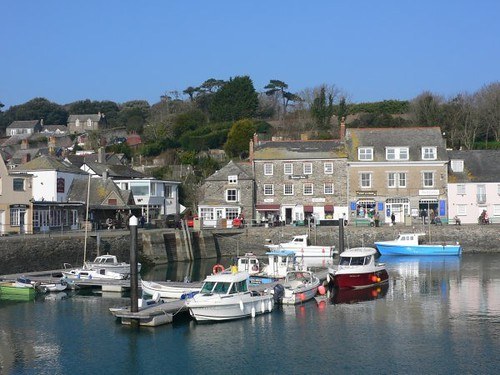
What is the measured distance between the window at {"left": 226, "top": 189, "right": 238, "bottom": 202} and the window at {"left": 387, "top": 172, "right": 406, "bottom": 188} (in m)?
15.3

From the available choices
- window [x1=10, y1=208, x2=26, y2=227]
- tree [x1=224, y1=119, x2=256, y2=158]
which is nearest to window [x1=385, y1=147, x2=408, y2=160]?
tree [x1=224, y1=119, x2=256, y2=158]

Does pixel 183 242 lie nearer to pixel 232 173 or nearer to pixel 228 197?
pixel 228 197

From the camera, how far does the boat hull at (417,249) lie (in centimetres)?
6228

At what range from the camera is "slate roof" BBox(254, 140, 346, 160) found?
7275cm

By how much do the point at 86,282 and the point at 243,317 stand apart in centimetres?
1362

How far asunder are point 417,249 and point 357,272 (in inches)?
808

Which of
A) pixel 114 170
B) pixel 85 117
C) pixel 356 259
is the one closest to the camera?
pixel 356 259

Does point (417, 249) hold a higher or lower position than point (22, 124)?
lower

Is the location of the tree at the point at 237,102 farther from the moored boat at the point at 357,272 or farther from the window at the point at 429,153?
the moored boat at the point at 357,272

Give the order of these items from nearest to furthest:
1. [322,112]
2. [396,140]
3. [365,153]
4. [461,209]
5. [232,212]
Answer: [461,209], [232,212], [365,153], [396,140], [322,112]

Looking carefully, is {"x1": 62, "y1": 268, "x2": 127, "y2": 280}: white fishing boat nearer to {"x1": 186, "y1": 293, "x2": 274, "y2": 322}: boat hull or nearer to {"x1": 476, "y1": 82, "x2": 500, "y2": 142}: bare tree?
{"x1": 186, "y1": 293, "x2": 274, "y2": 322}: boat hull

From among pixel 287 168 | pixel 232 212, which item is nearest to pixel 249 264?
pixel 232 212

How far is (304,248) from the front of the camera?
60.0m

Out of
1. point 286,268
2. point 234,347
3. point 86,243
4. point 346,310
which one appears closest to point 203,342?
point 234,347
